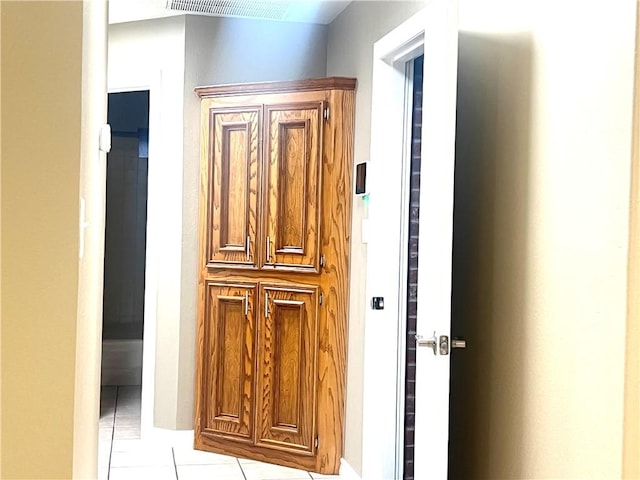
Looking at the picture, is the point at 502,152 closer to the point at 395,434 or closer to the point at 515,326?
the point at 515,326

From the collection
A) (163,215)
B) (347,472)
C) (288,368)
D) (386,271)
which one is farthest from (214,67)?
(347,472)

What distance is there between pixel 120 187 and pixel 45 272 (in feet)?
16.8

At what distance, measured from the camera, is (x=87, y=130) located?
1.69 meters

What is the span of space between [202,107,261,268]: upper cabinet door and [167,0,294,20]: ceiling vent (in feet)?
1.84

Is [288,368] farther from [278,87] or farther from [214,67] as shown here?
[214,67]

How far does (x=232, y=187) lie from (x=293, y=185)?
14.7 inches

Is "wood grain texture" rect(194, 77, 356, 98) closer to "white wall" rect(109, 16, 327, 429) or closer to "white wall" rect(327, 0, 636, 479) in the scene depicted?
"white wall" rect(109, 16, 327, 429)

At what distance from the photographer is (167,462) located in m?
4.39

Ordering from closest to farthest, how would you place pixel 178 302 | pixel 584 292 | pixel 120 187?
pixel 584 292 < pixel 178 302 < pixel 120 187

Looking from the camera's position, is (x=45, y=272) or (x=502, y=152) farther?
(x=502, y=152)

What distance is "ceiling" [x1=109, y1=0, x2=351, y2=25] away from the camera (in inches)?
172

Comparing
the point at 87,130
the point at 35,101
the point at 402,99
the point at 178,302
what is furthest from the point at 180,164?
the point at 35,101

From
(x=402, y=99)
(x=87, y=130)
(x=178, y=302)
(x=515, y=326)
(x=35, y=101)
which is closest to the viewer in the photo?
(x=35, y=101)

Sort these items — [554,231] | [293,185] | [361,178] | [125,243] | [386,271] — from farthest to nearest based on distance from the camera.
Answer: [125,243], [293,185], [361,178], [386,271], [554,231]
